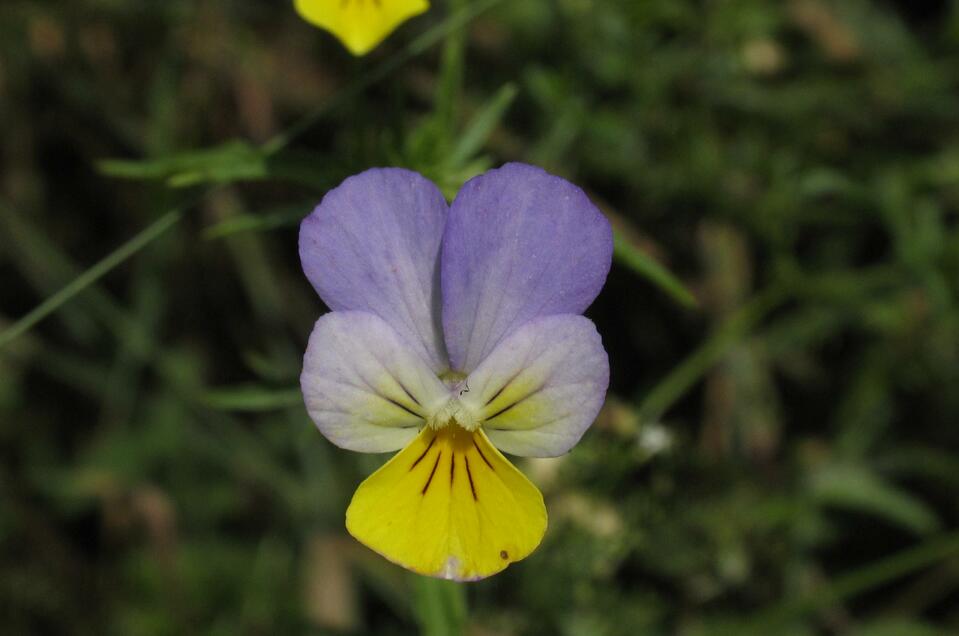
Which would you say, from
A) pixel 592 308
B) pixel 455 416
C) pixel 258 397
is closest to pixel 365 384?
pixel 455 416

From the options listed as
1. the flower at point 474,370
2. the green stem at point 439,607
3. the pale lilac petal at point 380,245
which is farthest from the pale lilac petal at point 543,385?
the green stem at point 439,607

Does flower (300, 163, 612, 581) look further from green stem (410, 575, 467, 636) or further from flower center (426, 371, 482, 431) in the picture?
green stem (410, 575, 467, 636)

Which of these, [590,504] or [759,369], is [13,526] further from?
[759,369]

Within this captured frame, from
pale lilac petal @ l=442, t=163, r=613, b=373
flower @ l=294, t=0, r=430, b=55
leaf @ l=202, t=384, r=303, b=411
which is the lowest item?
leaf @ l=202, t=384, r=303, b=411

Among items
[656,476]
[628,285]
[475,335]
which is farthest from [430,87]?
[475,335]

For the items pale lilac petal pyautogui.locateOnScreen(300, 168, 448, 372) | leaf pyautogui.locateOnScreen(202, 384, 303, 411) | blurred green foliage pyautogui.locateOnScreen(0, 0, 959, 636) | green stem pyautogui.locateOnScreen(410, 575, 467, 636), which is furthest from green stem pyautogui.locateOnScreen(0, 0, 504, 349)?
blurred green foliage pyautogui.locateOnScreen(0, 0, 959, 636)

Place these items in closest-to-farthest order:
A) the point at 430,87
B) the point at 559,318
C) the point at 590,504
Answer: the point at 559,318, the point at 590,504, the point at 430,87
